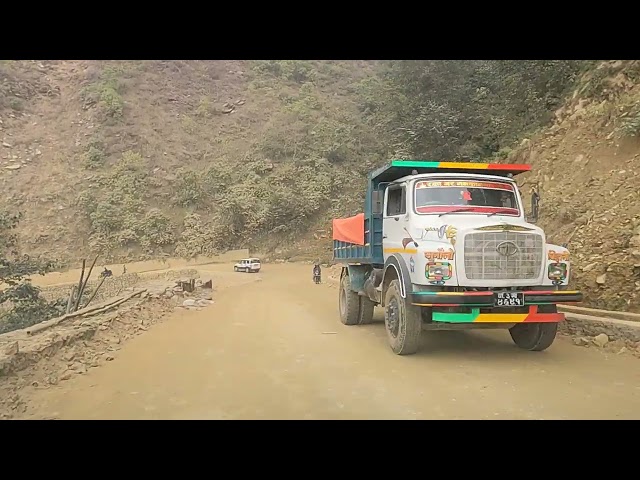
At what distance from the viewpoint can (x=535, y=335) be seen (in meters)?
7.53

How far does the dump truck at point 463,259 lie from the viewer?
6750 mm

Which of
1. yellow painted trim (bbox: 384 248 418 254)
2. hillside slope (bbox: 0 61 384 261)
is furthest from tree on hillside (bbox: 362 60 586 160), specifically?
yellow painted trim (bbox: 384 248 418 254)

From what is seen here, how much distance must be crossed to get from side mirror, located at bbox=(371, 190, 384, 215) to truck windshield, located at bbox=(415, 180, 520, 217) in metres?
1.04

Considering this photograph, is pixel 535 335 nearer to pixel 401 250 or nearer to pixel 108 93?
pixel 401 250

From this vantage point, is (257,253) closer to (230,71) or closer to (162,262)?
(162,262)

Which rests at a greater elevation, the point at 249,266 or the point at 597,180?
the point at 597,180

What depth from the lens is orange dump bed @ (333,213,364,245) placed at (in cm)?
991

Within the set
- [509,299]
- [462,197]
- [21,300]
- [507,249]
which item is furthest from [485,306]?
[21,300]

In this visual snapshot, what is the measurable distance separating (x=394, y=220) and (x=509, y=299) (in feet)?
7.95

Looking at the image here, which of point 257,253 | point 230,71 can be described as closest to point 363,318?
point 257,253

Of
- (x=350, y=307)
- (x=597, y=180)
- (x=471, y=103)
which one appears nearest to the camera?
(x=350, y=307)

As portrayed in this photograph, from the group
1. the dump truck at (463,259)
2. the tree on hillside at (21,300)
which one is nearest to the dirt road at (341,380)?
the dump truck at (463,259)

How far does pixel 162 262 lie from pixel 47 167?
53.0 feet

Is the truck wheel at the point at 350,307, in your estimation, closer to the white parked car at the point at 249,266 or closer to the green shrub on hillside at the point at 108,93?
the white parked car at the point at 249,266
